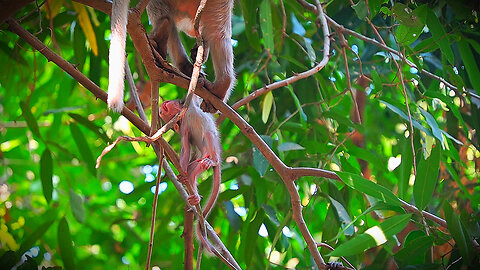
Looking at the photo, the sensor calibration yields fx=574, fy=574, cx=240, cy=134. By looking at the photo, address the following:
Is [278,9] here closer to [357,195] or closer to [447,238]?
[357,195]

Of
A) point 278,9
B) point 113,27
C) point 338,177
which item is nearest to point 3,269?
point 113,27

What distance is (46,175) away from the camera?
3.50m

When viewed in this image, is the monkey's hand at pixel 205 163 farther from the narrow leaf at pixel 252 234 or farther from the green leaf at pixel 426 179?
the green leaf at pixel 426 179

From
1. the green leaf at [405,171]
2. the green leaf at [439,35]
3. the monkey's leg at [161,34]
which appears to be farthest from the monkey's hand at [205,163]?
the green leaf at [439,35]

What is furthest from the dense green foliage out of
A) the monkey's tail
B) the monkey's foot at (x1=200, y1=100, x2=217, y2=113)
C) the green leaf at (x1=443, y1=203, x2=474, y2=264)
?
the monkey's tail

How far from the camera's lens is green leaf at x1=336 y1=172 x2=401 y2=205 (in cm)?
239

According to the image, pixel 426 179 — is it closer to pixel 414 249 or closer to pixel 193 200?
pixel 414 249

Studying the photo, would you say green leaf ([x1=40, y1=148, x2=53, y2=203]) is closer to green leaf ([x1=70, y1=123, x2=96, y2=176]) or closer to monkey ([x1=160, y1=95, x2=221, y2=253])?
green leaf ([x1=70, y1=123, x2=96, y2=176])

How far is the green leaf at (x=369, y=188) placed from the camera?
7.84 feet

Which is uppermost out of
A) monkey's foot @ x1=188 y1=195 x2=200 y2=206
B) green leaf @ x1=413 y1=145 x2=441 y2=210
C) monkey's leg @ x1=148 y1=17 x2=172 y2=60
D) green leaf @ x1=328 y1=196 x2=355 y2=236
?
monkey's leg @ x1=148 y1=17 x2=172 y2=60

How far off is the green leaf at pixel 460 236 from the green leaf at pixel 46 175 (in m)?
2.33

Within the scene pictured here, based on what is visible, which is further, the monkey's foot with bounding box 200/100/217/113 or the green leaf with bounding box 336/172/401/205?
the monkey's foot with bounding box 200/100/217/113

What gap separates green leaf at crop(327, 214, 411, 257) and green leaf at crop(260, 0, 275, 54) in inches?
50.7

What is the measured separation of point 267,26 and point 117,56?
1.39 m
